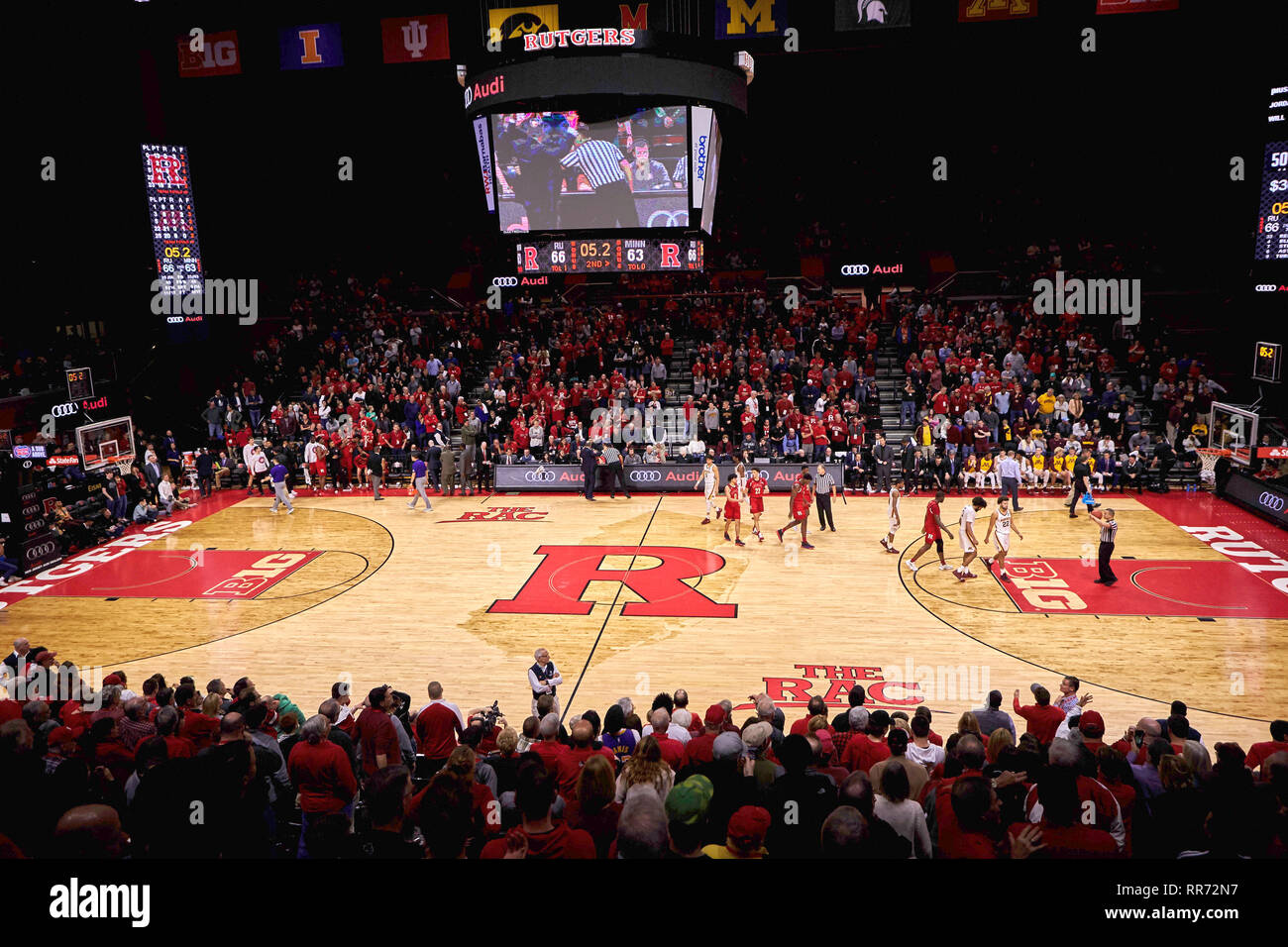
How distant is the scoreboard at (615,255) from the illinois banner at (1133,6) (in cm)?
1335

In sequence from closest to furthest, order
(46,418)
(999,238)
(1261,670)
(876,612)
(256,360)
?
(1261,670)
(876,612)
(46,418)
(256,360)
(999,238)

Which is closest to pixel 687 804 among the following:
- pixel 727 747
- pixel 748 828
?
pixel 748 828

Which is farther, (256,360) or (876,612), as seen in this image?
(256,360)

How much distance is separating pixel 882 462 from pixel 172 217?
787 inches

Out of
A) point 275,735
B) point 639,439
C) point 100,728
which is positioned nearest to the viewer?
point 100,728

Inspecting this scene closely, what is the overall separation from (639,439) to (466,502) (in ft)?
16.2

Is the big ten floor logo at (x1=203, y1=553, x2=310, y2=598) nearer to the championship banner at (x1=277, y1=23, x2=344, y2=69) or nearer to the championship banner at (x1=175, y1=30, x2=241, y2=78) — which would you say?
the championship banner at (x1=277, y1=23, x2=344, y2=69)

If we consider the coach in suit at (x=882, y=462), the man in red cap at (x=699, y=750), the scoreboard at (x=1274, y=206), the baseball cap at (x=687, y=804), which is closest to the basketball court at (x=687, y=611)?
the coach in suit at (x=882, y=462)

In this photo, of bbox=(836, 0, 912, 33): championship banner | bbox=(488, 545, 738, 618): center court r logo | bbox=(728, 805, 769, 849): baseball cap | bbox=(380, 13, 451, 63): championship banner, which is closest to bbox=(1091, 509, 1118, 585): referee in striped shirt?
bbox=(488, 545, 738, 618): center court r logo
